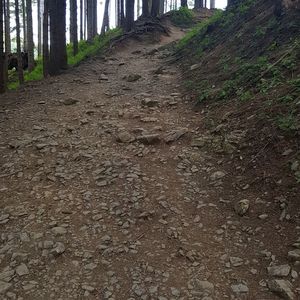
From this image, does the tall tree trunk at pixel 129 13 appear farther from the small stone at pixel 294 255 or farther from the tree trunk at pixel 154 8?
the small stone at pixel 294 255

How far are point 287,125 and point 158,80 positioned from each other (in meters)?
6.13

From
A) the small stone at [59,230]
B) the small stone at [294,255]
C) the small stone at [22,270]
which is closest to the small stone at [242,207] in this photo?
the small stone at [294,255]

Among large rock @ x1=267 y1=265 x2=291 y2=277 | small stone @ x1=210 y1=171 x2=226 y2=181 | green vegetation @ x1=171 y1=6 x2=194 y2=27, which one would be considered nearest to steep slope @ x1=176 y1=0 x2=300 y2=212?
small stone @ x1=210 y1=171 x2=226 y2=181

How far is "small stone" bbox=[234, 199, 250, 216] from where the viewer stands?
456 cm

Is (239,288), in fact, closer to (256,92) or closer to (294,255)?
(294,255)

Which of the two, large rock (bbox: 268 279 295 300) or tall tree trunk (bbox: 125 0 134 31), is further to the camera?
tall tree trunk (bbox: 125 0 134 31)

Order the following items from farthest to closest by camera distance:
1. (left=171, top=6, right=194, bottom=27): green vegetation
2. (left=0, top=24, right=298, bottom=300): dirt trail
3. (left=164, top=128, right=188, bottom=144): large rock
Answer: (left=171, top=6, right=194, bottom=27): green vegetation, (left=164, top=128, right=188, bottom=144): large rock, (left=0, top=24, right=298, bottom=300): dirt trail

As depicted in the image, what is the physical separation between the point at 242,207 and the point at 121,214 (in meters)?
1.56

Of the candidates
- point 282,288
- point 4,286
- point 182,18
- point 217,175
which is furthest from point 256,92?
point 182,18

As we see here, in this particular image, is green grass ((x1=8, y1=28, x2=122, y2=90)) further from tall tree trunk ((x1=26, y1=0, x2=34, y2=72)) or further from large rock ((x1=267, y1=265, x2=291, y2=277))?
large rock ((x1=267, y1=265, x2=291, y2=277))

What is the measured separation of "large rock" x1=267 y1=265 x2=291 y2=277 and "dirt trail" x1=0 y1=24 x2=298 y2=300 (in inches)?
3.2

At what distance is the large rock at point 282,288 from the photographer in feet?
11.1

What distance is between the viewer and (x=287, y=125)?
5.34 metres

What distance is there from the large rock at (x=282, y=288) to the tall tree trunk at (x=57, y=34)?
436 inches
